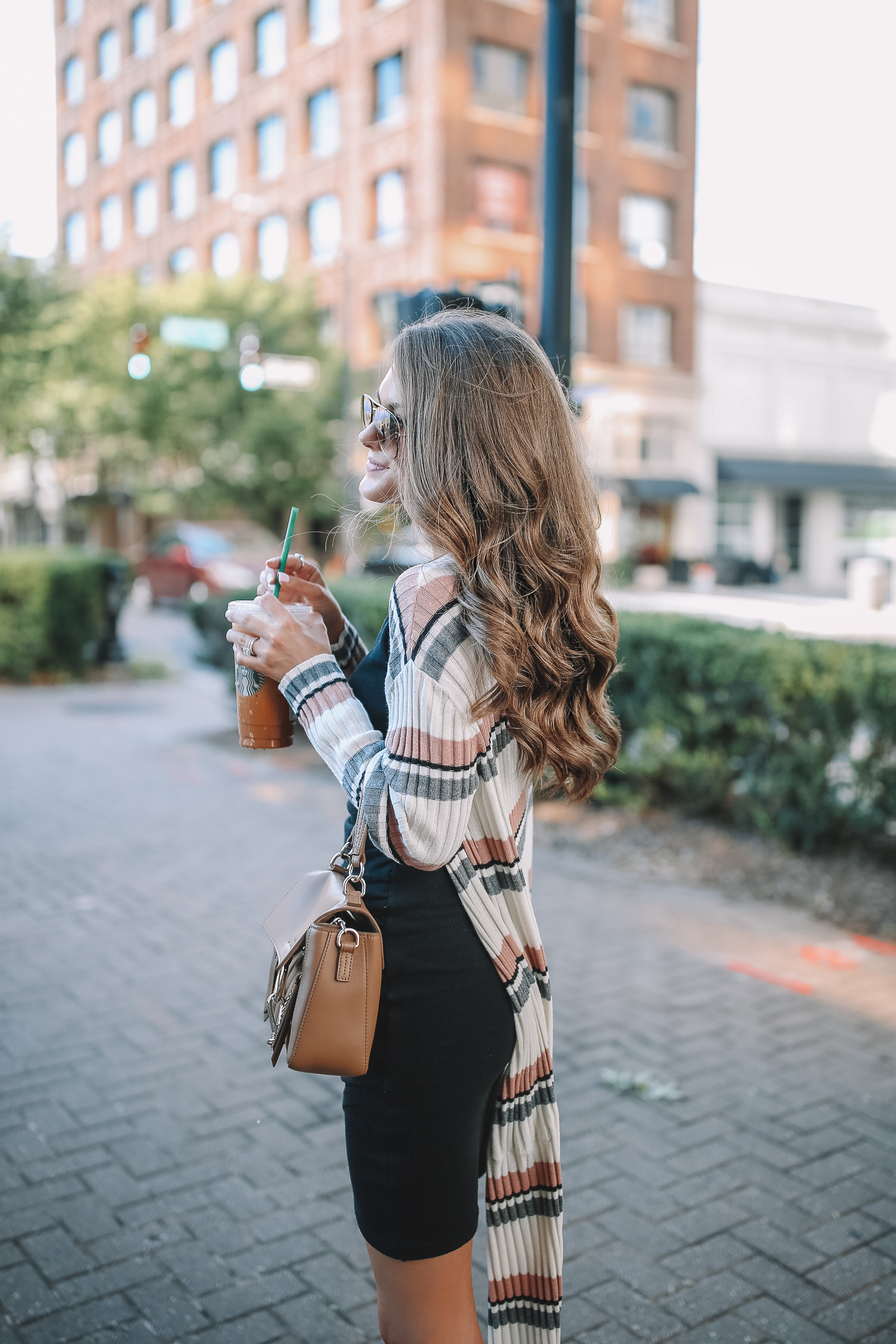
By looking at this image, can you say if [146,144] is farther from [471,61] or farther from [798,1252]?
[798,1252]

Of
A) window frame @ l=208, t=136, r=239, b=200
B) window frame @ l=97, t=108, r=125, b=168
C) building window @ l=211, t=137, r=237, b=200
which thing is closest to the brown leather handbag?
window frame @ l=208, t=136, r=239, b=200

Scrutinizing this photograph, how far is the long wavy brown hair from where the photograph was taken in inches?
69.1

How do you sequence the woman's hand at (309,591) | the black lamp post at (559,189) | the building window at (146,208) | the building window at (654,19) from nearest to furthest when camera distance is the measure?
the woman's hand at (309,591)
the black lamp post at (559,189)
the building window at (654,19)
the building window at (146,208)

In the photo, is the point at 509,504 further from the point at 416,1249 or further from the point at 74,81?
the point at 74,81

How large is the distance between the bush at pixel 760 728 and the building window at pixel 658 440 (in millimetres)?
30781

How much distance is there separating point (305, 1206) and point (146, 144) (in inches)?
1815

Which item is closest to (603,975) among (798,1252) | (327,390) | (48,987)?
(798,1252)

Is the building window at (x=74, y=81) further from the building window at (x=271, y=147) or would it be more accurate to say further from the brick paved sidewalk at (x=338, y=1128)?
the brick paved sidewalk at (x=338, y=1128)

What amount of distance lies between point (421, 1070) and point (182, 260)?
4335cm

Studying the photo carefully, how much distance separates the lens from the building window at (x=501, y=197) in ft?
103

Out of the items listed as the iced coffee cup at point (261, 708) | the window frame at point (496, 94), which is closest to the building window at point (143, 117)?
the window frame at point (496, 94)

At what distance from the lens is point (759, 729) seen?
6.09 meters

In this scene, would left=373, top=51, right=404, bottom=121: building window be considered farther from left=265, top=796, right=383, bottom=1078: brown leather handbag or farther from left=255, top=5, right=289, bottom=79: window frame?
left=265, top=796, right=383, bottom=1078: brown leather handbag

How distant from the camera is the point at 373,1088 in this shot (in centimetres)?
180
